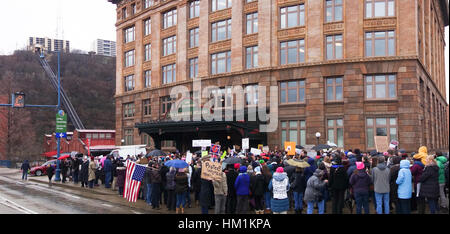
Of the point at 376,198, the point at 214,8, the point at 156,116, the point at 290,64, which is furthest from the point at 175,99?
the point at 376,198

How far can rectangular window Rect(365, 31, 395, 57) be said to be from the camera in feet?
105

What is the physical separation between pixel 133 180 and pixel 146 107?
32627mm

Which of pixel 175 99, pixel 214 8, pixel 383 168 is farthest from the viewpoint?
pixel 175 99

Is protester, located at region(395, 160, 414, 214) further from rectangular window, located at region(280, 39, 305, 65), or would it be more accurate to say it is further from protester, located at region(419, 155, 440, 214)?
rectangular window, located at region(280, 39, 305, 65)

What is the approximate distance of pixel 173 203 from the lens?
53.4 ft

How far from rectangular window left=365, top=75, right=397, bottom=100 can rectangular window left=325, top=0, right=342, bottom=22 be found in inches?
221

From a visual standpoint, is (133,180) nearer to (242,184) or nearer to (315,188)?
(242,184)

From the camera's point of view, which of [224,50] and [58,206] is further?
[224,50]

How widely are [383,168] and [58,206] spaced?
42.2 ft

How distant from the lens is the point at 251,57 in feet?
123

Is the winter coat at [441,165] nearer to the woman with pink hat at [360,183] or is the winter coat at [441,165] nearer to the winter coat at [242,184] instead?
the woman with pink hat at [360,183]

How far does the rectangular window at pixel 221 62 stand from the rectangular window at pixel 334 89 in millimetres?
10351

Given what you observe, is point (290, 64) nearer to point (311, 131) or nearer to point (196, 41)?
point (311, 131)

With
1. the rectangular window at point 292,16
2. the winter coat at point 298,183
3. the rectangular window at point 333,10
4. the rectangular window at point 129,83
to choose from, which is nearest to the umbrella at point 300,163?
the winter coat at point 298,183
